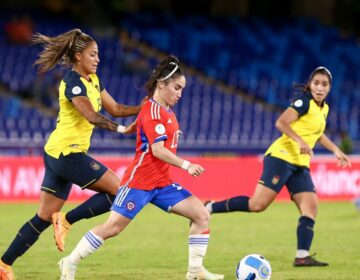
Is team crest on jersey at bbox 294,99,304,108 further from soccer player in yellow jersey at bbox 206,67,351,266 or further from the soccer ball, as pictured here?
the soccer ball

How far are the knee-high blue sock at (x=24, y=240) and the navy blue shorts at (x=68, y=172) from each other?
34cm

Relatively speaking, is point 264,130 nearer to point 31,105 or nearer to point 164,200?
point 31,105

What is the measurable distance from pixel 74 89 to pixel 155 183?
126cm

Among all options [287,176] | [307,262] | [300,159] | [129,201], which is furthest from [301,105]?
[129,201]

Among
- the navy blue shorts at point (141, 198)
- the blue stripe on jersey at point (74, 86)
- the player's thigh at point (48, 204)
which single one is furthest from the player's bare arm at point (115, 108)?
the navy blue shorts at point (141, 198)

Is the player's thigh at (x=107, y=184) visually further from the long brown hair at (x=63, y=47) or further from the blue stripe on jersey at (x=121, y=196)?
the long brown hair at (x=63, y=47)

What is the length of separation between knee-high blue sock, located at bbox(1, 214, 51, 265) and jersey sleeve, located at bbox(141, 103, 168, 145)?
5.14ft

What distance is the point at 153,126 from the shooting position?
8867mm

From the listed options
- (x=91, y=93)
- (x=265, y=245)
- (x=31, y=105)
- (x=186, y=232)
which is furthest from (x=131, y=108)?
(x=31, y=105)

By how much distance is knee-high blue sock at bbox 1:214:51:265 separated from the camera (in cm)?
958

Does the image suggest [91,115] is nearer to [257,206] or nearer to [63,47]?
[63,47]

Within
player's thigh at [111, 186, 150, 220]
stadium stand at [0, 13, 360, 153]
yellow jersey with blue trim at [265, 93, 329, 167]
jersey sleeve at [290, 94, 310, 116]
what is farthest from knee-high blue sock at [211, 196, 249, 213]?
stadium stand at [0, 13, 360, 153]

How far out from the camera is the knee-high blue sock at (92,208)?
9.84 metres

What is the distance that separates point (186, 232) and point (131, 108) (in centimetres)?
549
